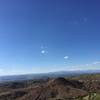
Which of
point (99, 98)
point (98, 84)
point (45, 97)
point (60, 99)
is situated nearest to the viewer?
point (99, 98)

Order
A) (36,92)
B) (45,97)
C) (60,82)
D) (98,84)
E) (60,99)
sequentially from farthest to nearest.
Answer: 1. (98,84)
2. (60,82)
3. (36,92)
4. (45,97)
5. (60,99)

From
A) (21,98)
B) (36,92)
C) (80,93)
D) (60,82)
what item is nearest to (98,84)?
(60,82)

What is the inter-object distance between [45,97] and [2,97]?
101 ft

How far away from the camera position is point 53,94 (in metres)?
138

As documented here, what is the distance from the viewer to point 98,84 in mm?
185000

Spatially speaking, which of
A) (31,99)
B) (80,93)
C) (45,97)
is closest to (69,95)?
(80,93)

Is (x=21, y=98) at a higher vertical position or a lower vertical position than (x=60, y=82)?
lower

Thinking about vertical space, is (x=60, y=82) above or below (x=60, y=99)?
above

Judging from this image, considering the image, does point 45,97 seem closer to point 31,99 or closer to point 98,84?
point 31,99

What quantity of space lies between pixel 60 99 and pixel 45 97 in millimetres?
13197

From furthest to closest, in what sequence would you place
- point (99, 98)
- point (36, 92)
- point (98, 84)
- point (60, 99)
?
point (98, 84) < point (36, 92) < point (60, 99) < point (99, 98)

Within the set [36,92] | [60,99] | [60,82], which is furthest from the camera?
[60,82]

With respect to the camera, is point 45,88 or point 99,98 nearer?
point 99,98

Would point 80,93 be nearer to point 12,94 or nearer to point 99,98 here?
point 99,98
